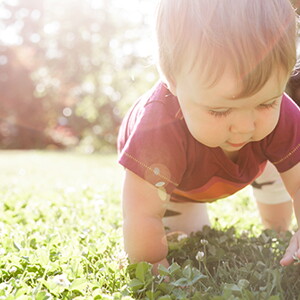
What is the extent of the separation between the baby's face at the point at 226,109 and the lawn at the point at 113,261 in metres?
0.51

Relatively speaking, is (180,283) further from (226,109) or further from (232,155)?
(232,155)

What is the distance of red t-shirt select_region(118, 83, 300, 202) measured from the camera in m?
2.16

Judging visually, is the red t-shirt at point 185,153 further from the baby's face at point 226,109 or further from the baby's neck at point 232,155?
the baby's face at point 226,109

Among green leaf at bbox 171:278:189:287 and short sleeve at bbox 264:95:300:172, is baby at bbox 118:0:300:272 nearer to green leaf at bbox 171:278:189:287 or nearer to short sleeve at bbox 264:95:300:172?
short sleeve at bbox 264:95:300:172

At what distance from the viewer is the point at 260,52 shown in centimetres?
178

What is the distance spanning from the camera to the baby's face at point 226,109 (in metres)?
1.81

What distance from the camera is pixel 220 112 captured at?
1.89 meters

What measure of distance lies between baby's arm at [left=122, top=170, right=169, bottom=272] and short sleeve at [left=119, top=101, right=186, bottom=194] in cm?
5

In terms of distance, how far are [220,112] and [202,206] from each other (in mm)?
1351

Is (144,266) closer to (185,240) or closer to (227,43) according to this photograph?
(185,240)

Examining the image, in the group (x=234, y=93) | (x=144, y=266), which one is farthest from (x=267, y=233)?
(x=234, y=93)

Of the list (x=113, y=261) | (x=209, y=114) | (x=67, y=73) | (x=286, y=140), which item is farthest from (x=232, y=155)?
(x=67, y=73)

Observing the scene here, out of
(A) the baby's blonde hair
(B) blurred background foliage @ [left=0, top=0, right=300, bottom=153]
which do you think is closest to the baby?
(A) the baby's blonde hair

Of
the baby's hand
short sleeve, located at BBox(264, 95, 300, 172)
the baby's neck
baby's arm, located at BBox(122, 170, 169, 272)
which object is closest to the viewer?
the baby's hand
